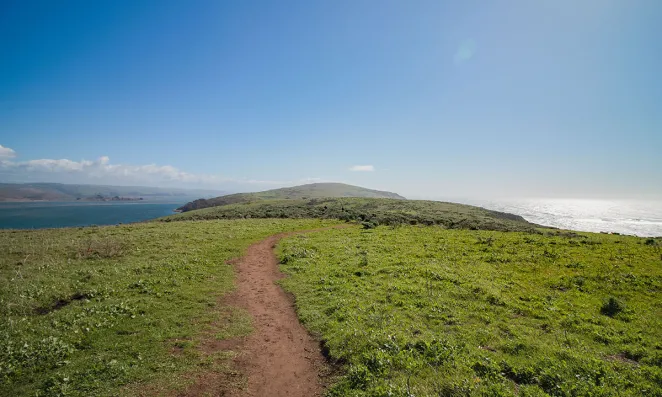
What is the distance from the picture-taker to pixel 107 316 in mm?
13617

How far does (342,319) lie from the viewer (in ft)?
44.5

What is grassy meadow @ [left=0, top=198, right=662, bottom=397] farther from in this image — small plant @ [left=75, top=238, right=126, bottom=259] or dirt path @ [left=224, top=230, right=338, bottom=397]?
dirt path @ [left=224, top=230, right=338, bottom=397]

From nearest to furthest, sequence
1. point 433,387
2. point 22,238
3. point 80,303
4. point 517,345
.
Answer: point 433,387, point 517,345, point 80,303, point 22,238

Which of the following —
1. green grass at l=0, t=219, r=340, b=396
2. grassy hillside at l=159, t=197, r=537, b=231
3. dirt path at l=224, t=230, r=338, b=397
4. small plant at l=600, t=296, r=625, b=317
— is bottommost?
dirt path at l=224, t=230, r=338, b=397

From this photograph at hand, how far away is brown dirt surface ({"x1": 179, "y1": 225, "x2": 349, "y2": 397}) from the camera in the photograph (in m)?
9.47

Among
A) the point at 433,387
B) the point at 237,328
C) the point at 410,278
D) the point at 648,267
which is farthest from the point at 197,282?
the point at 648,267

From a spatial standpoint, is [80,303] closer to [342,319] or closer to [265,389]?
[265,389]

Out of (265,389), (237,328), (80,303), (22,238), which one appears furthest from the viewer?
(22,238)

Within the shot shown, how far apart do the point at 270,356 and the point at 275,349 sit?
1.70ft

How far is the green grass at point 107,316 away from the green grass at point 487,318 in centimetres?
551

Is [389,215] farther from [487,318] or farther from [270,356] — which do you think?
[270,356]

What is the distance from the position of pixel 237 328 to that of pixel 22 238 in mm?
34154

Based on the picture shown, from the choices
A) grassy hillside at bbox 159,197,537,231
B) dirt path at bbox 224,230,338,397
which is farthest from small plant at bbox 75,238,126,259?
grassy hillside at bbox 159,197,537,231

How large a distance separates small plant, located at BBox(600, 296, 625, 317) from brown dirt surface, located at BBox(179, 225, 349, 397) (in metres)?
15.2
